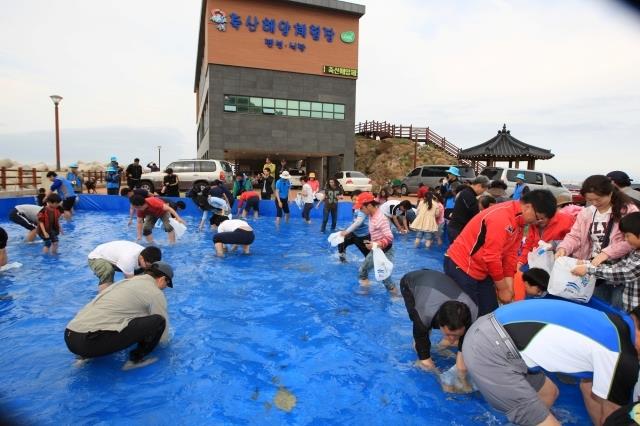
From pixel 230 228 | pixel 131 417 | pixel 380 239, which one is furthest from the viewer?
pixel 230 228

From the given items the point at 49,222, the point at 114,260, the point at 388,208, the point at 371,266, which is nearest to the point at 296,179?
the point at 388,208

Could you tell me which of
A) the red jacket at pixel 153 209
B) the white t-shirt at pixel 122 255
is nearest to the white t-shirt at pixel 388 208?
the red jacket at pixel 153 209

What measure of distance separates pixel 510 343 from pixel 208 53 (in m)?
28.5

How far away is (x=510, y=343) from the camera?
2.61 m

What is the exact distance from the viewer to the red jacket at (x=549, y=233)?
4.73 meters

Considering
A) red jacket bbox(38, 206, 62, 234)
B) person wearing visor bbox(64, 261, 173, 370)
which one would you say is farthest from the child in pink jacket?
red jacket bbox(38, 206, 62, 234)

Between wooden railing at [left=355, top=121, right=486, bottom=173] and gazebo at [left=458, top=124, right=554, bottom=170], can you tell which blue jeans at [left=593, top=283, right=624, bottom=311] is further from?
wooden railing at [left=355, top=121, right=486, bottom=173]

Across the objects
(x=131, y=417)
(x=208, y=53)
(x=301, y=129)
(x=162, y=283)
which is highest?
(x=208, y=53)

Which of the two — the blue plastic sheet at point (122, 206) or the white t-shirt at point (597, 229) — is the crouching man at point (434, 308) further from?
the blue plastic sheet at point (122, 206)

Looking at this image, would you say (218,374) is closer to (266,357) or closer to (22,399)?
(266,357)

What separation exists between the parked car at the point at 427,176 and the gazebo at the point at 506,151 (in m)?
2.32

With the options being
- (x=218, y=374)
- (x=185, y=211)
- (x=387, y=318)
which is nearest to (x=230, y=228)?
(x=387, y=318)

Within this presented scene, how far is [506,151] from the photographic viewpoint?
2350cm

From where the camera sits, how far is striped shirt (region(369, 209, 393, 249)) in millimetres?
5801
